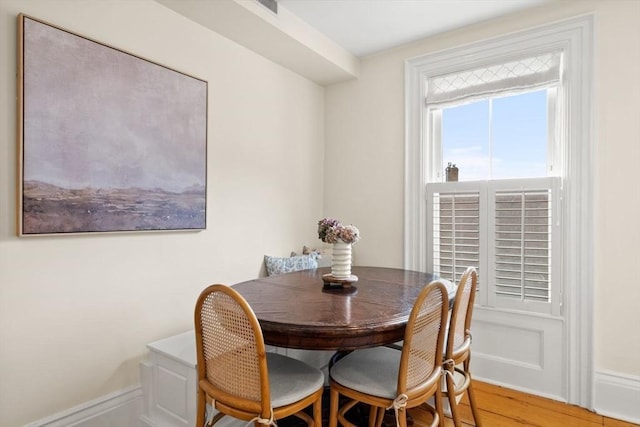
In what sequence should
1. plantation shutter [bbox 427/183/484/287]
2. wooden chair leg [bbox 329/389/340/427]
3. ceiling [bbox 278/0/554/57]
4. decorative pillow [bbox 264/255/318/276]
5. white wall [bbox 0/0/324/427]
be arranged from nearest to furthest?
wooden chair leg [bbox 329/389/340/427], white wall [bbox 0/0/324/427], ceiling [bbox 278/0/554/57], plantation shutter [bbox 427/183/484/287], decorative pillow [bbox 264/255/318/276]

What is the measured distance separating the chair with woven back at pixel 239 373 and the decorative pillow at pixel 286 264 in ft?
4.46

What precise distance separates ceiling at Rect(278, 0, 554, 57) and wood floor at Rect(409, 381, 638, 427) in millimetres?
2682

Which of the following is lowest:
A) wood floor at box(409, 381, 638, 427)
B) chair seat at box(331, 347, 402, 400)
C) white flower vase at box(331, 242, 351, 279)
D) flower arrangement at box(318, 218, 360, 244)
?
wood floor at box(409, 381, 638, 427)

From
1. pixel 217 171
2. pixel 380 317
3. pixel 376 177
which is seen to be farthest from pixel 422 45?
pixel 380 317

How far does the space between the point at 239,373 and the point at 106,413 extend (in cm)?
115

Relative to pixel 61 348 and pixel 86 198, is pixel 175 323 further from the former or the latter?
pixel 86 198

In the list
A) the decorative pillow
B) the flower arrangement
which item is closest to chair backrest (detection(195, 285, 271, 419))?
the flower arrangement

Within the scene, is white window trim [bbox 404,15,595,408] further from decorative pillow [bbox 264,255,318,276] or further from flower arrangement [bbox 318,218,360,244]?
decorative pillow [bbox 264,255,318,276]

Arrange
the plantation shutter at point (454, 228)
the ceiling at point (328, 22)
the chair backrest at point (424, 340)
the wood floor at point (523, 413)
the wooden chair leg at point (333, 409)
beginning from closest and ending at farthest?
the chair backrest at point (424, 340) < the wooden chair leg at point (333, 409) < the wood floor at point (523, 413) < the ceiling at point (328, 22) < the plantation shutter at point (454, 228)

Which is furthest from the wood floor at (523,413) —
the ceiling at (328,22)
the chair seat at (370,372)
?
the ceiling at (328,22)

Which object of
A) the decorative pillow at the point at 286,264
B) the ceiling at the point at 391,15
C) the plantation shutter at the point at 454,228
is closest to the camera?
the ceiling at the point at 391,15

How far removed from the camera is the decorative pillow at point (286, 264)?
9.52 feet

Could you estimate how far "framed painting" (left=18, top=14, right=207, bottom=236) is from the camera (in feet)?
5.46

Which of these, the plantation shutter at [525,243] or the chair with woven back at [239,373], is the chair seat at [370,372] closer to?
the chair with woven back at [239,373]
